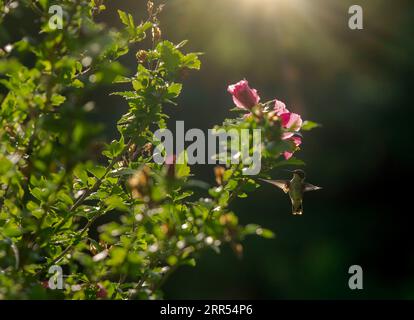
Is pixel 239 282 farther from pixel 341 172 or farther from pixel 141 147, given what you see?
pixel 141 147

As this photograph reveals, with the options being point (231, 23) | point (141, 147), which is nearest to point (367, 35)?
point (231, 23)

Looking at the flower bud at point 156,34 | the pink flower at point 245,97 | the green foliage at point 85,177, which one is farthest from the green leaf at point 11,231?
the flower bud at point 156,34

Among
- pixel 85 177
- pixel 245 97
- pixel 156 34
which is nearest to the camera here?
pixel 245 97

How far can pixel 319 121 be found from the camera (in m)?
5.63

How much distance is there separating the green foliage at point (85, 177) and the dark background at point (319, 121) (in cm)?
344

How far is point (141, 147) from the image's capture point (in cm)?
159

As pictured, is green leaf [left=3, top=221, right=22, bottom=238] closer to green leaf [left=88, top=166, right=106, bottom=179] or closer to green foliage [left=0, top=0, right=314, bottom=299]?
green foliage [left=0, top=0, right=314, bottom=299]

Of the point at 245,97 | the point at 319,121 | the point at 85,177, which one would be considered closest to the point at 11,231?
the point at 85,177

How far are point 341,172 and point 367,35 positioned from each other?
148 centimetres

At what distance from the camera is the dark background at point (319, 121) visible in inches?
197

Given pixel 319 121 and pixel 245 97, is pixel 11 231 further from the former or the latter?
pixel 319 121

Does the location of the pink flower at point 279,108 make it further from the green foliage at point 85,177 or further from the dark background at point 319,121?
the dark background at point 319,121

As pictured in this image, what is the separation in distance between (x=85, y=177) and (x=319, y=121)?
14.2 feet

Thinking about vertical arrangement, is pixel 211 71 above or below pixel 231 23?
below
